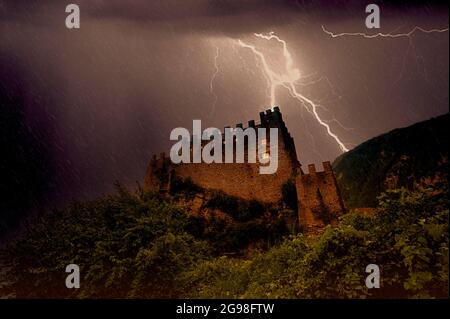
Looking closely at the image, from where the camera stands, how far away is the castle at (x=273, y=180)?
74.1ft

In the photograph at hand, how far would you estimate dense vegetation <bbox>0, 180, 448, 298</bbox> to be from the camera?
8656 millimetres

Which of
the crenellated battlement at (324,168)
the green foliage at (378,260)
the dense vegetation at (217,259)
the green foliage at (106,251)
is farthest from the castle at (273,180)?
the green foliage at (378,260)

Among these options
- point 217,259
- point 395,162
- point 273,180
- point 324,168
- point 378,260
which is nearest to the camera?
point 378,260

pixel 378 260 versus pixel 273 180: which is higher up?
pixel 273 180

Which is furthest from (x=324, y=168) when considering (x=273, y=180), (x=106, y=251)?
(x=106, y=251)

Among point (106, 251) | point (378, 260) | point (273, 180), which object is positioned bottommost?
point (106, 251)

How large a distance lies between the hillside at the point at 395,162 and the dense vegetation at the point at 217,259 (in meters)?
21.6

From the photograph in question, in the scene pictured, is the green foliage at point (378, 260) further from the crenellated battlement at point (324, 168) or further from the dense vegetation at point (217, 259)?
the crenellated battlement at point (324, 168)

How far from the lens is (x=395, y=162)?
36.0m

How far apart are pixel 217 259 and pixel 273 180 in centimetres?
1339

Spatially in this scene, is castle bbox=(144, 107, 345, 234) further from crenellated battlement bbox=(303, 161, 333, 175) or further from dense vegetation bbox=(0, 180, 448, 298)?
dense vegetation bbox=(0, 180, 448, 298)

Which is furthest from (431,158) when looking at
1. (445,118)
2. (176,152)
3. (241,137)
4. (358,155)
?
(176,152)

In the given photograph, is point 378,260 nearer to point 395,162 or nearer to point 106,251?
point 106,251
